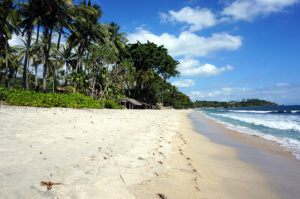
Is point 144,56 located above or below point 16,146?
above

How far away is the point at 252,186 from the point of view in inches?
102

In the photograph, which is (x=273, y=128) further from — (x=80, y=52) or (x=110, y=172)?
(x=80, y=52)

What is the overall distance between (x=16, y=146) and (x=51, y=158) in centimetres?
91

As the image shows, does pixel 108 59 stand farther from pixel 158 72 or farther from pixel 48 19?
pixel 158 72

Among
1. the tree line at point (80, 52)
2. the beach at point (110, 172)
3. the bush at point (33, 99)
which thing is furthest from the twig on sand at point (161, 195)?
the tree line at point (80, 52)

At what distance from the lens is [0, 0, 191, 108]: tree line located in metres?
18.1

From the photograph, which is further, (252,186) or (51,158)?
(51,158)

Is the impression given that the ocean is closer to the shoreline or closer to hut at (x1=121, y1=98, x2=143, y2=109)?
the shoreline

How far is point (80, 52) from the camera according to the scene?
27.5 m

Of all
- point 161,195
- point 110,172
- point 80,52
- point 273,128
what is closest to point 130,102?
point 80,52

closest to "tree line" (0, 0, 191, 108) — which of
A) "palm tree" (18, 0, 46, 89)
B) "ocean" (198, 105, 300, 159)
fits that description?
"palm tree" (18, 0, 46, 89)

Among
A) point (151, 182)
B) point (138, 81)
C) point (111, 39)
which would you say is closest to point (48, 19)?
point (111, 39)

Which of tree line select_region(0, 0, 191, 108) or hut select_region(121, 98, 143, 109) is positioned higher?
tree line select_region(0, 0, 191, 108)

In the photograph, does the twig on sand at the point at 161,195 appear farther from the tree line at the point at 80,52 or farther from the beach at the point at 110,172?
the tree line at the point at 80,52
